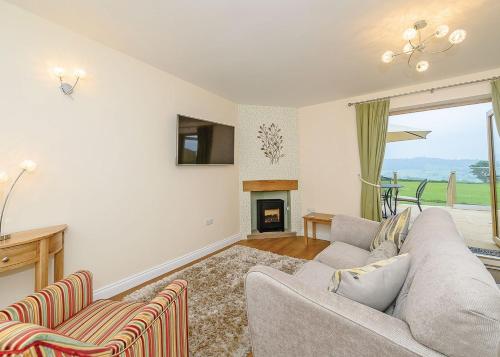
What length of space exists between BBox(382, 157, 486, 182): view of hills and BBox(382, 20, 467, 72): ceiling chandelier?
59.1 inches

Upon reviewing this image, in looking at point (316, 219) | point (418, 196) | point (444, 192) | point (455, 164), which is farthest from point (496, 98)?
point (316, 219)

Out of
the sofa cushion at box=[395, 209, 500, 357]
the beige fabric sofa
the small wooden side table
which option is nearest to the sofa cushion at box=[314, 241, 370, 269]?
the beige fabric sofa

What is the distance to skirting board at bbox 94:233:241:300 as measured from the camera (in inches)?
85.3

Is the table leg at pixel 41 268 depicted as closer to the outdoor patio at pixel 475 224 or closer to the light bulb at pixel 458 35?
the light bulb at pixel 458 35

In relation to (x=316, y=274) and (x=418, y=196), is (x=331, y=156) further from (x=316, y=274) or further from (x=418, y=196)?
(x=316, y=274)

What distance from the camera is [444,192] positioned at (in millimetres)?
3451

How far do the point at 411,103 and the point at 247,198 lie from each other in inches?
115

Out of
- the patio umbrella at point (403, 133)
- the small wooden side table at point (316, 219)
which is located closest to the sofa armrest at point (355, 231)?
the small wooden side table at point (316, 219)

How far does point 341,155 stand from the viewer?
3.75m

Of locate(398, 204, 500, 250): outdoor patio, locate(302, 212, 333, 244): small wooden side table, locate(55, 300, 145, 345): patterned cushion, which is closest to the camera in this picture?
locate(55, 300, 145, 345): patterned cushion

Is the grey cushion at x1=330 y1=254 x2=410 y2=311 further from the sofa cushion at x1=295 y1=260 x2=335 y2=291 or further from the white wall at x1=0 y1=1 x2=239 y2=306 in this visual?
the white wall at x1=0 y1=1 x2=239 y2=306

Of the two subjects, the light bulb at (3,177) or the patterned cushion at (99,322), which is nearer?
the patterned cushion at (99,322)

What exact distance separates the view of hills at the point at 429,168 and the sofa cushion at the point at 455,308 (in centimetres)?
296

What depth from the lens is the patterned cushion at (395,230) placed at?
172 cm
